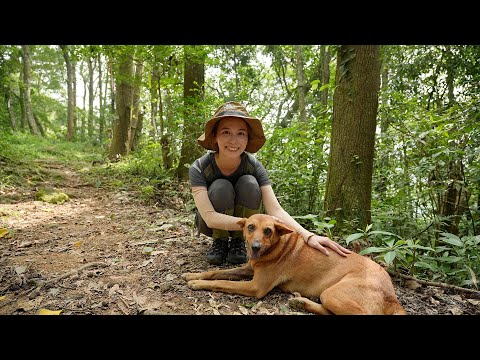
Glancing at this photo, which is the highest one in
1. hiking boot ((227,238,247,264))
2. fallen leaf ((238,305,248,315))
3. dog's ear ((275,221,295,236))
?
dog's ear ((275,221,295,236))

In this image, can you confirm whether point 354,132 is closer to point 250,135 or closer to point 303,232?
point 250,135

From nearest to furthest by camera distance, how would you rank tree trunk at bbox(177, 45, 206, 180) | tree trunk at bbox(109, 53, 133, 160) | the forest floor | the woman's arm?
the forest floor
the woman's arm
tree trunk at bbox(177, 45, 206, 180)
tree trunk at bbox(109, 53, 133, 160)

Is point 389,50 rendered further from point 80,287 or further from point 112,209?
point 80,287

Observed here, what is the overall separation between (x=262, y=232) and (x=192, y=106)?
16.8 feet

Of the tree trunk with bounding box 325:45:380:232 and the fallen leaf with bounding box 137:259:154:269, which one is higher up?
the tree trunk with bounding box 325:45:380:232

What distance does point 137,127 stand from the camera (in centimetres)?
1323

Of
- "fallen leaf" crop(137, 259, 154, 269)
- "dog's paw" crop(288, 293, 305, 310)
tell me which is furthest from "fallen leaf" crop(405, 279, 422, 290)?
"fallen leaf" crop(137, 259, 154, 269)

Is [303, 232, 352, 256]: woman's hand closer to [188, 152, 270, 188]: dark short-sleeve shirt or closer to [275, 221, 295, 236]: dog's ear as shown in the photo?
[275, 221, 295, 236]: dog's ear

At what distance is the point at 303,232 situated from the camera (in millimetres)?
3209

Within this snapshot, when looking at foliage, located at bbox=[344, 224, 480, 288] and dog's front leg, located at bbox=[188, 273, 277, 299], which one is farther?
foliage, located at bbox=[344, 224, 480, 288]

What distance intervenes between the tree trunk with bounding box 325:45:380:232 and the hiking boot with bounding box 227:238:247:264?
147 cm

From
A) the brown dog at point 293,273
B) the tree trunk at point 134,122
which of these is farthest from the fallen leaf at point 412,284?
the tree trunk at point 134,122

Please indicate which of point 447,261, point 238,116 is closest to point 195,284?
point 238,116

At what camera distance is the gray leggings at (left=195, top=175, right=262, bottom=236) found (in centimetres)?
356
